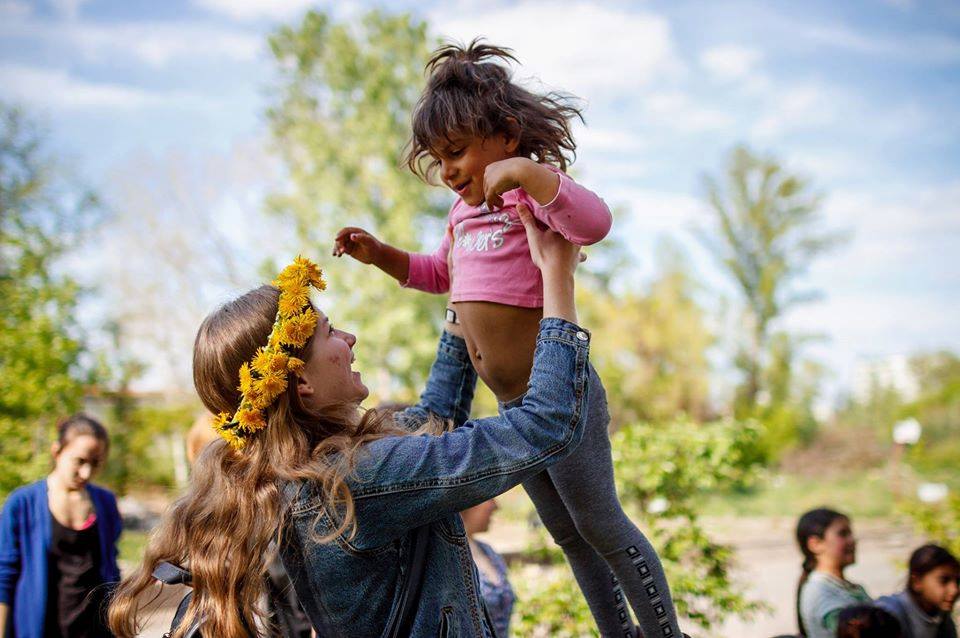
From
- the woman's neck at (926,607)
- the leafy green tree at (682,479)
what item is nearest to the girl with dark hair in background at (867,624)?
the woman's neck at (926,607)

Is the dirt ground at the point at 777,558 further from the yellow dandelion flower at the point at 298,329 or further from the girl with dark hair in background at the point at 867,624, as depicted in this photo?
the yellow dandelion flower at the point at 298,329

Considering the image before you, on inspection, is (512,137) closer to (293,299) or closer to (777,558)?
(293,299)

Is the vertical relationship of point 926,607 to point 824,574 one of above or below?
below

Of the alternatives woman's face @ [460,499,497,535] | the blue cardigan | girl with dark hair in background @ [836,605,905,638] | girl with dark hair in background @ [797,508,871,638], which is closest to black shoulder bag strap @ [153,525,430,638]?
woman's face @ [460,499,497,535]

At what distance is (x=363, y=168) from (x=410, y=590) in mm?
19484

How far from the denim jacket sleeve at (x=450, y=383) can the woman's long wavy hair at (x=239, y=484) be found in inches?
16.8

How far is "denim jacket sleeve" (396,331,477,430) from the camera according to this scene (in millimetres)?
2299

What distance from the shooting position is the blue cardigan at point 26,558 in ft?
11.7

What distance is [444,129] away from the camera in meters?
1.95

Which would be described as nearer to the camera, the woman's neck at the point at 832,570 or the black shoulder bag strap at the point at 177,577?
the black shoulder bag strap at the point at 177,577

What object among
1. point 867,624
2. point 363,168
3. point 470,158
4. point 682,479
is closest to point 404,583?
point 470,158

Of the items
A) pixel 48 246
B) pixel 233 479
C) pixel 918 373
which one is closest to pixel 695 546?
pixel 233 479

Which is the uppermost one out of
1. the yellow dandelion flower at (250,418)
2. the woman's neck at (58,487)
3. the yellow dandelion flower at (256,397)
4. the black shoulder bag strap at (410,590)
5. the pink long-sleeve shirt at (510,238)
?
the pink long-sleeve shirt at (510,238)

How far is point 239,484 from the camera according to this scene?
5.55ft
